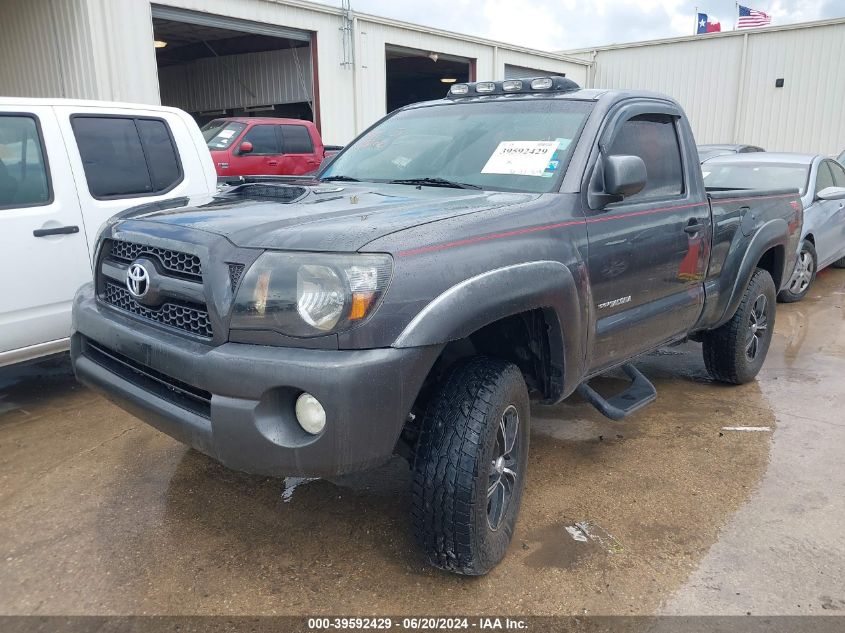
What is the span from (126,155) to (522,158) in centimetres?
278

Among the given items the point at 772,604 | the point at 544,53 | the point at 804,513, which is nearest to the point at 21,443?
the point at 772,604

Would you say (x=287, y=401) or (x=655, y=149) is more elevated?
(x=655, y=149)

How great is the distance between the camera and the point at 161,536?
2.85 m

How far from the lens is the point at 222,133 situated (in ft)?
39.1

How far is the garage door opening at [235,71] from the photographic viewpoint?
16.5m

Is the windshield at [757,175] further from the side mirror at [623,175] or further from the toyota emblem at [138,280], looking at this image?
the toyota emblem at [138,280]

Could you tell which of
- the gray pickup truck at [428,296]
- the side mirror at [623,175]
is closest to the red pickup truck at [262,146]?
the gray pickup truck at [428,296]

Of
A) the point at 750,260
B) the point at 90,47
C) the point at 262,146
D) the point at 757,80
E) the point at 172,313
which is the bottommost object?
the point at 750,260

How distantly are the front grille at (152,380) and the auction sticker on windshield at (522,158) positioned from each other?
1.64 metres

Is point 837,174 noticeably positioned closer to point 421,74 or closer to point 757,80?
point 757,80

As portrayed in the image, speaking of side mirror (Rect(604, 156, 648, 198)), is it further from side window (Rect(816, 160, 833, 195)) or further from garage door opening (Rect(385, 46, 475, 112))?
garage door opening (Rect(385, 46, 475, 112))

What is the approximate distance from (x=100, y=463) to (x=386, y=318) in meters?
2.23

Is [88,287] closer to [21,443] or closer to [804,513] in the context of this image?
[21,443]

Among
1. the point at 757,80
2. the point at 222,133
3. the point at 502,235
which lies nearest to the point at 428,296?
the point at 502,235
